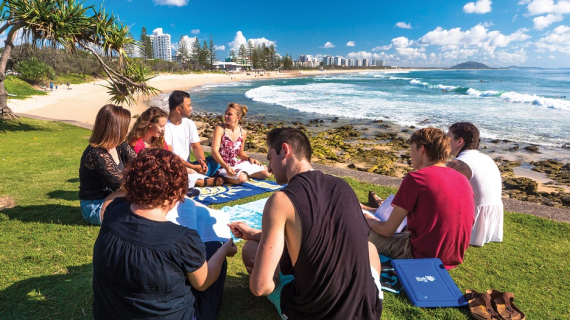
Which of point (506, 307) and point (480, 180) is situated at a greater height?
point (480, 180)

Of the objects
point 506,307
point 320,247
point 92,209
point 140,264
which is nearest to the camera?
point 140,264

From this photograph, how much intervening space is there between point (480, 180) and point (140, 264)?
3.41 m

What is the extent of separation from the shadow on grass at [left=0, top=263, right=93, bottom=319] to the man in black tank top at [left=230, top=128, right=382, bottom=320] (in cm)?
162

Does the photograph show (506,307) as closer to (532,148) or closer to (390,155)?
(390,155)

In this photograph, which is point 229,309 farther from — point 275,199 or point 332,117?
point 332,117

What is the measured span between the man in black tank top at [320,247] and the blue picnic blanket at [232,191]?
3248mm

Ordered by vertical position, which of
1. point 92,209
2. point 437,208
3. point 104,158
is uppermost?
point 104,158

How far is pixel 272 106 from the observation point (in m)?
25.1

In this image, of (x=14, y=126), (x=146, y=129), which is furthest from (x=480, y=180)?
(x=14, y=126)

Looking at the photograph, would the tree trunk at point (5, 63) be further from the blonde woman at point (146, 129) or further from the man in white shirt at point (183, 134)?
the blonde woman at point (146, 129)

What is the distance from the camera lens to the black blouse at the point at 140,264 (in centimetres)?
164

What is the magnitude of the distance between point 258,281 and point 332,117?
1803 centimetres

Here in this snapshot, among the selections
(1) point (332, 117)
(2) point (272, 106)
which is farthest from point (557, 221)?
(2) point (272, 106)

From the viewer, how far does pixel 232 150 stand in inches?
232
